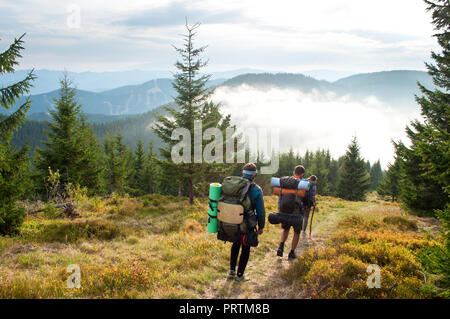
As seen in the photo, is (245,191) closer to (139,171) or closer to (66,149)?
(66,149)

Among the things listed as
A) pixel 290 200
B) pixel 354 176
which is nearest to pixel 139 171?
pixel 354 176

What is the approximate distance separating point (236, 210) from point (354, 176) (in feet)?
118

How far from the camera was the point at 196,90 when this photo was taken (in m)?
16.4

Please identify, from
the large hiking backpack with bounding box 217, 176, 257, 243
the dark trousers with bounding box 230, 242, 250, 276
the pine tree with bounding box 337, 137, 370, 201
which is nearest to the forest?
the dark trousers with bounding box 230, 242, 250, 276

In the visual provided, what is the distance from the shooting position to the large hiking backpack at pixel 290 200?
6.58 meters

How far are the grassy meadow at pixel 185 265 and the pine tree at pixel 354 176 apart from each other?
2830 cm

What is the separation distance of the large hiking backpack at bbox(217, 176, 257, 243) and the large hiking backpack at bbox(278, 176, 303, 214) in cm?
162

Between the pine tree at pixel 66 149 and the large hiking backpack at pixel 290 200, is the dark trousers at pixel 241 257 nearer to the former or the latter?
the large hiking backpack at pixel 290 200

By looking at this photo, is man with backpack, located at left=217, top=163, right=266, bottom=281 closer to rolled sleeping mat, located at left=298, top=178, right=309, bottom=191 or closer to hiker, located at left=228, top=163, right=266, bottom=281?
hiker, located at left=228, top=163, right=266, bottom=281

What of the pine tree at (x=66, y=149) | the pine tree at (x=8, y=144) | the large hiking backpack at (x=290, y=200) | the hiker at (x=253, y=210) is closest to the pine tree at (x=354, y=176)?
the large hiking backpack at (x=290, y=200)

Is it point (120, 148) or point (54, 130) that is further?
point (120, 148)
